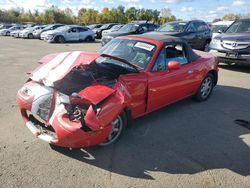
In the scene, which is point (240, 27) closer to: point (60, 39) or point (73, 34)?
point (60, 39)

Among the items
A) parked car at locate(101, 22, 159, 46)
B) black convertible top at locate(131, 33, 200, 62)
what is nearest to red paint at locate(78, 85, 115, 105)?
black convertible top at locate(131, 33, 200, 62)

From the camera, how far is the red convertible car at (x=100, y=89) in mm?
3336

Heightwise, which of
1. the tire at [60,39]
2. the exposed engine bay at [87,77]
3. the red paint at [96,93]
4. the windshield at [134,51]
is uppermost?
the windshield at [134,51]

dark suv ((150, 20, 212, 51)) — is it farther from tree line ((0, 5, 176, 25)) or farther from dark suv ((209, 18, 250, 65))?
tree line ((0, 5, 176, 25))

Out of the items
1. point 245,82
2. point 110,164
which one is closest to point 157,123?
point 110,164

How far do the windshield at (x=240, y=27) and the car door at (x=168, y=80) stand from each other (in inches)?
235

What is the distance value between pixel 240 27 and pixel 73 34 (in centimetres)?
1549

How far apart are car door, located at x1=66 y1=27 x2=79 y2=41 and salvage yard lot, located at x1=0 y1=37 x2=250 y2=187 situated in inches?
713

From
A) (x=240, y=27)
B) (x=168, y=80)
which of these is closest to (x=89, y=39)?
(x=240, y=27)

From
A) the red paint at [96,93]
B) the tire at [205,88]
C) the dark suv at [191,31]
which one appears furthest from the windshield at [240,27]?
the red paint at [96,93]

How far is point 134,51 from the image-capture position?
488 centimetres

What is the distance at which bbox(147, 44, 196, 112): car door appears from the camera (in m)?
4.52

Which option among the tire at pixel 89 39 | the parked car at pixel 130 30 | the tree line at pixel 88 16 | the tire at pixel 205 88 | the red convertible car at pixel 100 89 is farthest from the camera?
the tree line at pixel 88 16

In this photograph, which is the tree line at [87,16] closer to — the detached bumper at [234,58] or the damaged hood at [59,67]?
the detached bumper at [234,58]
